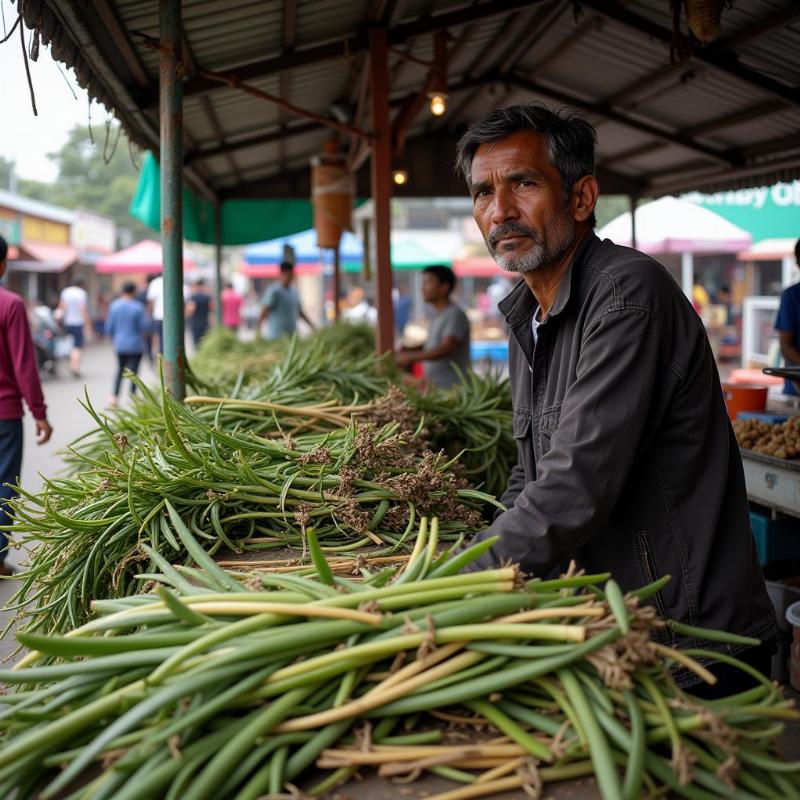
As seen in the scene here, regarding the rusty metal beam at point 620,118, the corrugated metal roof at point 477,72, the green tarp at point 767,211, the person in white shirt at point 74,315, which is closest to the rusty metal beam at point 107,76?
the corrugated metal roof at point 477,72

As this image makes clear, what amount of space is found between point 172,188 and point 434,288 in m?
3.14

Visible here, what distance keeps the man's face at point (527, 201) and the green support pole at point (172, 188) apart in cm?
190

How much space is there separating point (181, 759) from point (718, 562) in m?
1.04

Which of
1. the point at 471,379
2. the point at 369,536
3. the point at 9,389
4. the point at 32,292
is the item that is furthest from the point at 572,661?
the point at 32,292

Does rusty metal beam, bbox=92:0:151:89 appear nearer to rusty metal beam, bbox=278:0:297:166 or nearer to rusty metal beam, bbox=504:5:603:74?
rusty metal beam, bbox=278:0:297:166

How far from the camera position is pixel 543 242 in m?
1.83

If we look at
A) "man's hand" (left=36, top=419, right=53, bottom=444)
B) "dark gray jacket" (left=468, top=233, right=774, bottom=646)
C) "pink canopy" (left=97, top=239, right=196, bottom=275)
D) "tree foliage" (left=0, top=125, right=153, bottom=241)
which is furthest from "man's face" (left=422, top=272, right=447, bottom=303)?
"tree foliage" (left=0, top=125, right=153, bottom=241)

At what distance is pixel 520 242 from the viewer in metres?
1.85

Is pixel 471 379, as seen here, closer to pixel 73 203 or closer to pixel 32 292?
pixel 32 292

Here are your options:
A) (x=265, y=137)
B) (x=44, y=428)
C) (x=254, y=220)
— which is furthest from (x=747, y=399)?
(x=254, y=220)

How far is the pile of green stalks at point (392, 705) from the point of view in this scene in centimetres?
106

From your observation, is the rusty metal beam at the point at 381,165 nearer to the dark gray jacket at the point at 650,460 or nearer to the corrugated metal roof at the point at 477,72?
the corrugated metal roof at the point at 477,72

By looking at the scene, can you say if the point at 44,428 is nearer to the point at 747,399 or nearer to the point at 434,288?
the point at 434,288

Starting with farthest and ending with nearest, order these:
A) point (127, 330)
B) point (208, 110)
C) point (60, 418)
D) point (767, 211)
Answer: point (127, 330)
point (60, 418)
point (767, 211)
point (208, 110)
